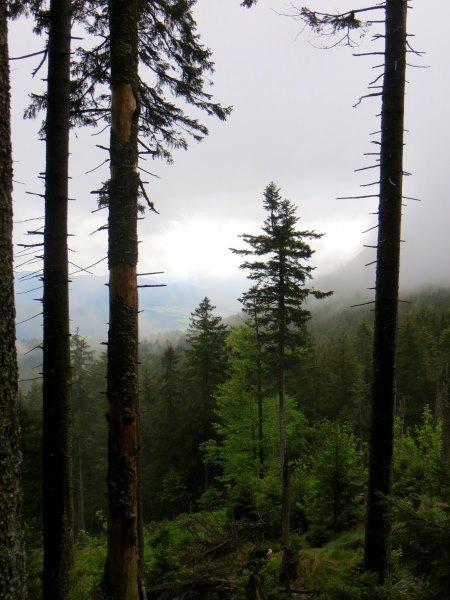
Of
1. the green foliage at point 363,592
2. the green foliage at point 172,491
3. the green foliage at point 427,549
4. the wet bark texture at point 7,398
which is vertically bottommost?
the green foliage at point 172,491

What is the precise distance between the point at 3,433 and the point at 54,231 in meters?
3.83

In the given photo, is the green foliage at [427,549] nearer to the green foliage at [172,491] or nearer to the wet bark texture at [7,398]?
the wet bark texture at [7,398]

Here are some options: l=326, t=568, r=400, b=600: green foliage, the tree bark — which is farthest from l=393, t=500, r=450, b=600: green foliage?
the tree bark

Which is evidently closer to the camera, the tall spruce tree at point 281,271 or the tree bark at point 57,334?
the tree bark at point 57,334

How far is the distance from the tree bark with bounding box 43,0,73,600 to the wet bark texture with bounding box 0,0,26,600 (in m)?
3.08

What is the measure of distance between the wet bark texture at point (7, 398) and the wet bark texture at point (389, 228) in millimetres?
4560

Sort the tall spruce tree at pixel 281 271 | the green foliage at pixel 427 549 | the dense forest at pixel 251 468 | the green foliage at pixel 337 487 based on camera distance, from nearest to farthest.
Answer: the green foliage at pixel 427 549
the dense forest at pixel 251 468
the green foliage at pixel 337 487
the tall spruce tree at pixel 281 271

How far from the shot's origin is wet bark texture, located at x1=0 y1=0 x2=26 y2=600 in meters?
2.17

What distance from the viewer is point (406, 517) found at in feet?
10.9

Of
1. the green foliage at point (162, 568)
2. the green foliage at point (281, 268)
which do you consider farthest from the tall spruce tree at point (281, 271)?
the green foliage at point (162, 568)

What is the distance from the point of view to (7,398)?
226 centimetres

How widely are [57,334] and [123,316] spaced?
176 cm

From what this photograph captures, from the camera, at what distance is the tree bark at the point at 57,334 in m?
4.99

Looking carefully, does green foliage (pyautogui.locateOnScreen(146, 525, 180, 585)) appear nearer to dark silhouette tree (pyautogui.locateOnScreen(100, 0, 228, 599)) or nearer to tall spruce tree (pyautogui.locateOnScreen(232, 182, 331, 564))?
dark silhouette tree (pyautogui.locateOnScreen(100, 0, 228, 599))
